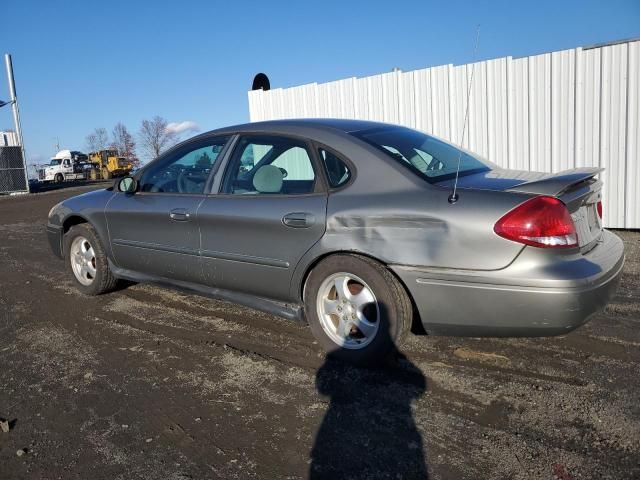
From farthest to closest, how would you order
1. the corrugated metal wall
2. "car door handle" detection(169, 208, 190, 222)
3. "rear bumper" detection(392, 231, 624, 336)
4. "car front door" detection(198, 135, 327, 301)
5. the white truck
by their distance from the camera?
1. the white truck
2. the corrugated metal wall
3. "car door handle" detection(169, 208, 190, 222)
4. "car front door" detection(198, 135, 327, 301)
5. "rear bumper" detection(392, 231, 624, 336)

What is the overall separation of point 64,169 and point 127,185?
44.0m

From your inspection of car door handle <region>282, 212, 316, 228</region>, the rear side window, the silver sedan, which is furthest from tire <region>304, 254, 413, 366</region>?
the rear side window

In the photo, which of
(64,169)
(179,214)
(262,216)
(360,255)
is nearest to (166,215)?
(179,214)

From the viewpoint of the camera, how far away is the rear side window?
11.2 ft

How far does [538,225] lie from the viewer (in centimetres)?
278

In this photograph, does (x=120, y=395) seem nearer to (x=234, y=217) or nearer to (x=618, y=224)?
(x=234, y=217)

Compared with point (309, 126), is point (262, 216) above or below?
below

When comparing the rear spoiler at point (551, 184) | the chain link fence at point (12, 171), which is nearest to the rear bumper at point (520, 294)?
the rear spoiler at point (551, 184)

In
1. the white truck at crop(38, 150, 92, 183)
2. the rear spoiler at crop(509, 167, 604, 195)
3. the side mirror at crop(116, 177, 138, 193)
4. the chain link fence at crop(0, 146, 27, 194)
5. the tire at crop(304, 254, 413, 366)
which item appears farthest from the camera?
the white truck at crop(38, 150, 92, 183)

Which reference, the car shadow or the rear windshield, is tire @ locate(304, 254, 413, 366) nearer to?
the car shadow

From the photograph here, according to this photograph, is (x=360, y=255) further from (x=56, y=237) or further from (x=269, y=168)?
(x=56, y=237)

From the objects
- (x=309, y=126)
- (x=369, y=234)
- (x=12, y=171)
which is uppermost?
(x=12, y=171)

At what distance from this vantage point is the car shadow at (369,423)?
2.37 meters

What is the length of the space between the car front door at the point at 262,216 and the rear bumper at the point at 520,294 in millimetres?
782
